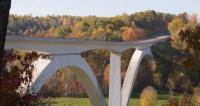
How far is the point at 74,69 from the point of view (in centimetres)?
2648

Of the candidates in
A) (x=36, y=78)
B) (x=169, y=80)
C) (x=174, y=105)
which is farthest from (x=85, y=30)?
(x=174, y=105)

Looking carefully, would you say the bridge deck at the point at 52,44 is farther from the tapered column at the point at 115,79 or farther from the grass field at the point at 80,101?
the grass field at the point at 80,101

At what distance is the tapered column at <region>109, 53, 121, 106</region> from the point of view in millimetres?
32400

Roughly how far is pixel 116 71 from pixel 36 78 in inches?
486

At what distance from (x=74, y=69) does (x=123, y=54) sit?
38.8 meters

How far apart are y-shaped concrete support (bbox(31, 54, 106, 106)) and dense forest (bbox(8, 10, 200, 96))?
25335 mm

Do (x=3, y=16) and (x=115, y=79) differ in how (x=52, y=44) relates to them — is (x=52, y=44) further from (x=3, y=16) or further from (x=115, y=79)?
(x=3, y=16)

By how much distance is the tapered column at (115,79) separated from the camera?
106 ft

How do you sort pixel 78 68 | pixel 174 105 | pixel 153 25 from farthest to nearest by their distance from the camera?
pixel 153 25 → pixel 78 68 → pixel 174 105

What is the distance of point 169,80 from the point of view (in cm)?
6588

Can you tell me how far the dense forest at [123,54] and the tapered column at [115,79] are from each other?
21311 millimetres

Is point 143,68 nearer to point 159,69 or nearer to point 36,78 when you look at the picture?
point 159,69

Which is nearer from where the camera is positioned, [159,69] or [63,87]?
[63,87]

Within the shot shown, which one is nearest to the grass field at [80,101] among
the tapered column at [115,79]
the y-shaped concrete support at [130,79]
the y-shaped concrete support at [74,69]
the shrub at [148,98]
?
the shrub at [148,98]
